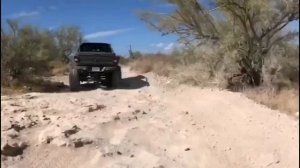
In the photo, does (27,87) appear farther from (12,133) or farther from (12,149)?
(12,149)

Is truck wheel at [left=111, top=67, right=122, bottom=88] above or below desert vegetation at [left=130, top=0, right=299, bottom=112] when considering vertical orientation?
below

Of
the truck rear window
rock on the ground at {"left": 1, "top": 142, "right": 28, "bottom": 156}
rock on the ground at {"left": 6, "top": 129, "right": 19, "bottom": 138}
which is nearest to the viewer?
rock on the ground at {"left": 1, "top": 142, "right": 28, "bottom": 156}

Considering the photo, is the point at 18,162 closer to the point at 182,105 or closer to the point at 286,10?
the point at 182,105

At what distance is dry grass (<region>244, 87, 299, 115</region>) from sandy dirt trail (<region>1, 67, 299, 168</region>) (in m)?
0.22

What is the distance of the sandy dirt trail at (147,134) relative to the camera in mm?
7617

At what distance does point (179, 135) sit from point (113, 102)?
3235 mm

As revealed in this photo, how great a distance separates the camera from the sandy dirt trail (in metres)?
7.62

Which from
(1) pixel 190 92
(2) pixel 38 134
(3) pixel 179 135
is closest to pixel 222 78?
(1) pixel 190 92

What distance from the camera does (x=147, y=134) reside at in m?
8.95

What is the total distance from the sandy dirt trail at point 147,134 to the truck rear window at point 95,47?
5353 millimetres

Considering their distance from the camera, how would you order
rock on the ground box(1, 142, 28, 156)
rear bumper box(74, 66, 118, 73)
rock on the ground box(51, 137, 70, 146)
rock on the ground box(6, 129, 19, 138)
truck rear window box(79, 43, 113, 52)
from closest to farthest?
rock on the ground box(1, 142, 28, 156) < rock on the ground box(51, 137, 70, 146) < rock on the ground box(6, 129, 19, 138) < rear bumper box(74, 66, 118, 73) < truck rear window box(79, 43, 113, 52)

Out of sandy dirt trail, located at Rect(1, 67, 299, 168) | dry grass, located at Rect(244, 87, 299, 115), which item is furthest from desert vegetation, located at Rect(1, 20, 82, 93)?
dry grass, located at Rect(244, 87, 299, 115)

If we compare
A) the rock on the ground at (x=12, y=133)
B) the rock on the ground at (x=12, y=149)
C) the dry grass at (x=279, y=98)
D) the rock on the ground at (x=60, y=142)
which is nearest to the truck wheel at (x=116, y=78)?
the dry grass at (x=279, y=98)

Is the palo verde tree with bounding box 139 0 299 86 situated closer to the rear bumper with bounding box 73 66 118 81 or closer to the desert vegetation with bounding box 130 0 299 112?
the desert vegetation with bounding box 130 0 299 112
